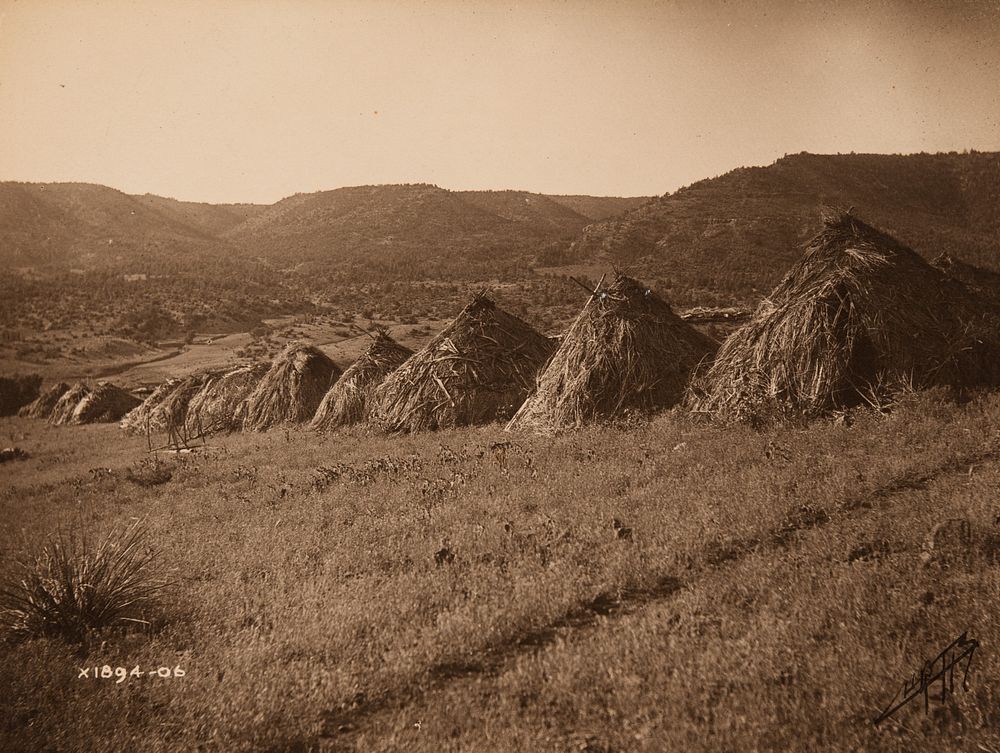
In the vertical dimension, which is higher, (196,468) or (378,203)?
(378,203)

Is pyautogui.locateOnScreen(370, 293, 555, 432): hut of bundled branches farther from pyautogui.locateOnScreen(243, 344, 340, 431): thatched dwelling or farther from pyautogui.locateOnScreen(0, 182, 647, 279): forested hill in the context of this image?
pyautogui.locateOnScreen(0, 182, 647, 279): forested hill

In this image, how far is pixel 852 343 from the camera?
9.00 meters

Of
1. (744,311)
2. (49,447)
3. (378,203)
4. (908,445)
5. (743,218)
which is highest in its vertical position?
(378,203)

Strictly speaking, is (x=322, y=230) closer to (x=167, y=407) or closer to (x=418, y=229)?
(x=418, y=229)

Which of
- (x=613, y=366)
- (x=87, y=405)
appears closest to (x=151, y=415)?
(x=87, y=405)

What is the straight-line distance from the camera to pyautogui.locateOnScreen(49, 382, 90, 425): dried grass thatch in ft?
82.5

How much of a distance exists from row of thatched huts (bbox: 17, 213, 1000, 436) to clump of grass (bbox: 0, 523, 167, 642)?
24.3 feet

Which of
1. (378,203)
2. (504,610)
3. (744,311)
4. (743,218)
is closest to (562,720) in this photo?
(504,610)

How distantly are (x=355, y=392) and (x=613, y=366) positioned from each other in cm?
785

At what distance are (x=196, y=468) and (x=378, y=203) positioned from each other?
315 feet

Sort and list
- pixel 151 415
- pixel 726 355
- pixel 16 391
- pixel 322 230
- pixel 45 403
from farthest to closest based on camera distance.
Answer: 1. pixel 322 230
2. pixel 16 391
3. pixel 45 403
4. pixel 151 415
5. pixel 726 355

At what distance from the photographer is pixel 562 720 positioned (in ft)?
10.3

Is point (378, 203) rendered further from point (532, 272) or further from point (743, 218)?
point (743, 218)
